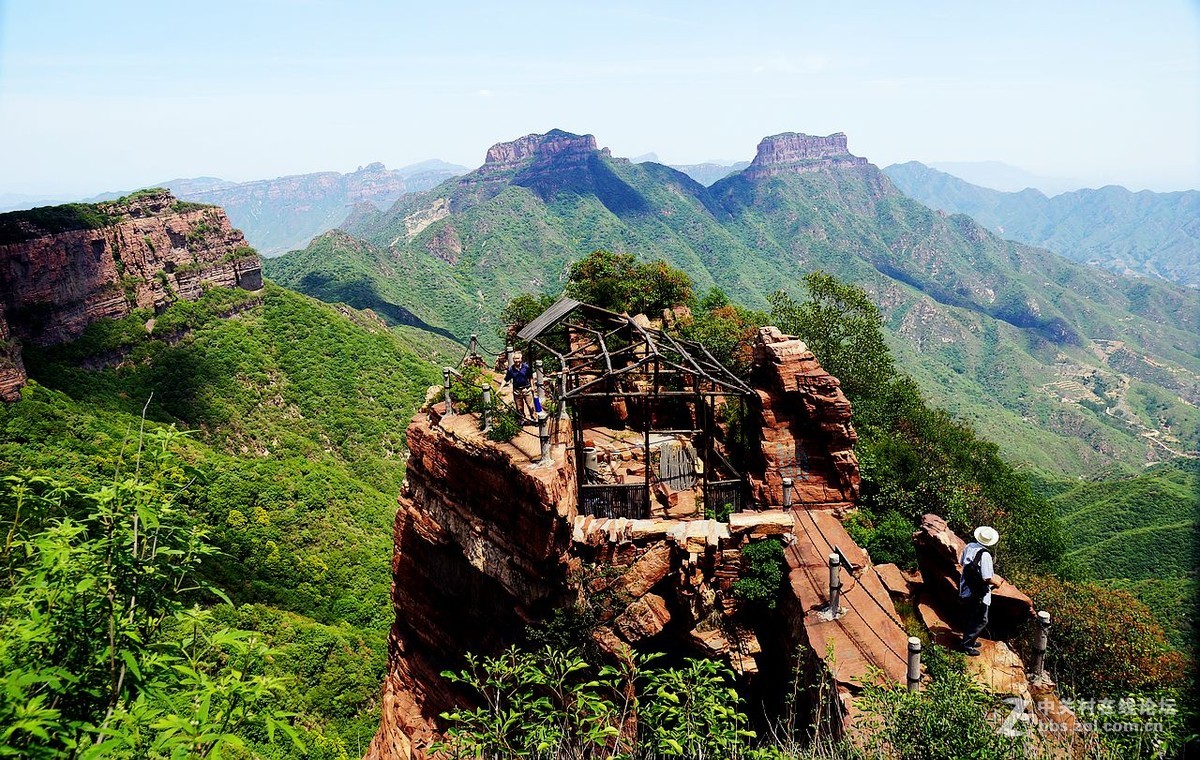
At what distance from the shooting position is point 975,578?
13109 mm

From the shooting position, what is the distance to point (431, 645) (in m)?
20.8

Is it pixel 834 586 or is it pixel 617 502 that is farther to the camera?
pixel 617 502

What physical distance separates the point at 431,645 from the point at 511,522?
7453 mm

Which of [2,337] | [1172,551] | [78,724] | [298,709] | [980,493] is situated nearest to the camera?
[78,724]

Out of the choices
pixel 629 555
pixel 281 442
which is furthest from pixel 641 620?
pixel 281 442

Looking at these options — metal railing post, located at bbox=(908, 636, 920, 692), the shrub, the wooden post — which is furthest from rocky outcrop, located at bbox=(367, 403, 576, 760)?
the shrub

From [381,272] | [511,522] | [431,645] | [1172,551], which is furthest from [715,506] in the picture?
[381,272]

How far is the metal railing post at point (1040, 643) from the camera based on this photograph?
11500 mm

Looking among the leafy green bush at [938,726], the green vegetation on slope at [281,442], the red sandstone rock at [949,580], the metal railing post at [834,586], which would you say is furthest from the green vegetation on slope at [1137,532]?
the green vegetation on slope at [281,442]

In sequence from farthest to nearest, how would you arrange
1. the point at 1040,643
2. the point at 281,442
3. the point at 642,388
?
the point at 281,442, the point at 642,388, the point at 1040,643

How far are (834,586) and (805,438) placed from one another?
22.0ft

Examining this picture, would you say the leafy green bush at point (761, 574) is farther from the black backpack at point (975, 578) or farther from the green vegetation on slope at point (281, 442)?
the green vegetation on slope at point (281, 442)

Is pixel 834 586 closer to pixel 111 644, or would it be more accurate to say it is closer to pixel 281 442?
pixel 111 644

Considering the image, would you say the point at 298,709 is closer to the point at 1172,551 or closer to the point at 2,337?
the point at 2,337
